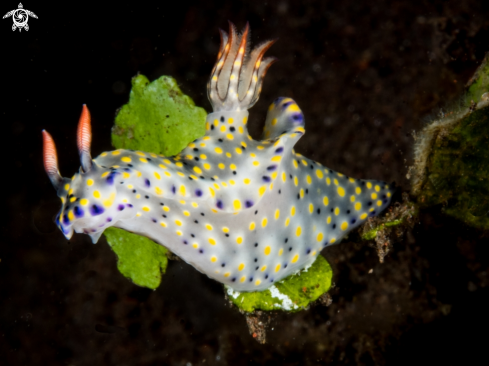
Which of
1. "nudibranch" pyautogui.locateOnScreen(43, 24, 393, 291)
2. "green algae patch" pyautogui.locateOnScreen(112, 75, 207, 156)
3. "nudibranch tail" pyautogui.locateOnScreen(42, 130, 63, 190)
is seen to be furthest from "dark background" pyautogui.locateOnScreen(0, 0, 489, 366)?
"nudibranch tail" pyautogui.locateOnScreen(42, 130, 63, 190)

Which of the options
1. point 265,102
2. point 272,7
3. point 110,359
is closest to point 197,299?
point 110,359

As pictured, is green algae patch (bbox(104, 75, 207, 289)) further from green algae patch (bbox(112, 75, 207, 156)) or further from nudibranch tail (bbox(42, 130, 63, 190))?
nudibranch tail (bbox(42, 130, 63, 190))

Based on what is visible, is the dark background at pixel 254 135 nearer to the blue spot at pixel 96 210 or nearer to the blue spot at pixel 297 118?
the blue spot at pixel 297 118

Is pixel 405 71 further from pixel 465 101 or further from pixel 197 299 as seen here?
pixel 197 299

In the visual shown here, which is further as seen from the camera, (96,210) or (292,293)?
(292,293)

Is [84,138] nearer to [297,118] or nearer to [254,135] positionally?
[297,118]

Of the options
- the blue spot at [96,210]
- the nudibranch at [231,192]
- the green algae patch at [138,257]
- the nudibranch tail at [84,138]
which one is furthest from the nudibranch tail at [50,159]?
the green algae patch at [138,257]

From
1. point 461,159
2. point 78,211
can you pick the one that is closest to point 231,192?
point 78,211
